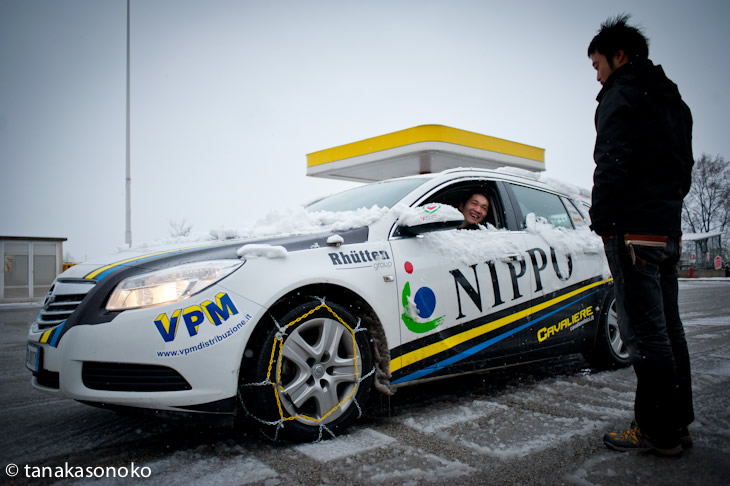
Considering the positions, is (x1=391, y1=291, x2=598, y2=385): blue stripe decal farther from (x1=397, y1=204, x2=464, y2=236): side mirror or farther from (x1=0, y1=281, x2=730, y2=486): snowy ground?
(x1=397, y1=204, x2=464, y2=236): side mirror

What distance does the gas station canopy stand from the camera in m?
16.4

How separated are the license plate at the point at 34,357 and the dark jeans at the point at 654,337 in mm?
2805

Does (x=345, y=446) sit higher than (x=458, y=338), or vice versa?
(x=458, y=338)

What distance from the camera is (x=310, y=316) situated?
248 cm

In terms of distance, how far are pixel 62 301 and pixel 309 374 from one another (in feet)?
4.06

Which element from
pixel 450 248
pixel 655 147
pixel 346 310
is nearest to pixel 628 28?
pixel 655 147

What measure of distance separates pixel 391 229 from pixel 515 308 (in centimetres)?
110

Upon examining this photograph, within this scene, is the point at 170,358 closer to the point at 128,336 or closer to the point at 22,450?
the point at 128,336

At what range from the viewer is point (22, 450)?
2.44 meters

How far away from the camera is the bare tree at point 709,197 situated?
38000mm

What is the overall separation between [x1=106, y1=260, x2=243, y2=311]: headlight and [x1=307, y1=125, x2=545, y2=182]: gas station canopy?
14501mm

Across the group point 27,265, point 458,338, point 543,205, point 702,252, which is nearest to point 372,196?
point 458,338

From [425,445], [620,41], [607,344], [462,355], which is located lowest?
[425,445]

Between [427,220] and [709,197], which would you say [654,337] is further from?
[709,197]
